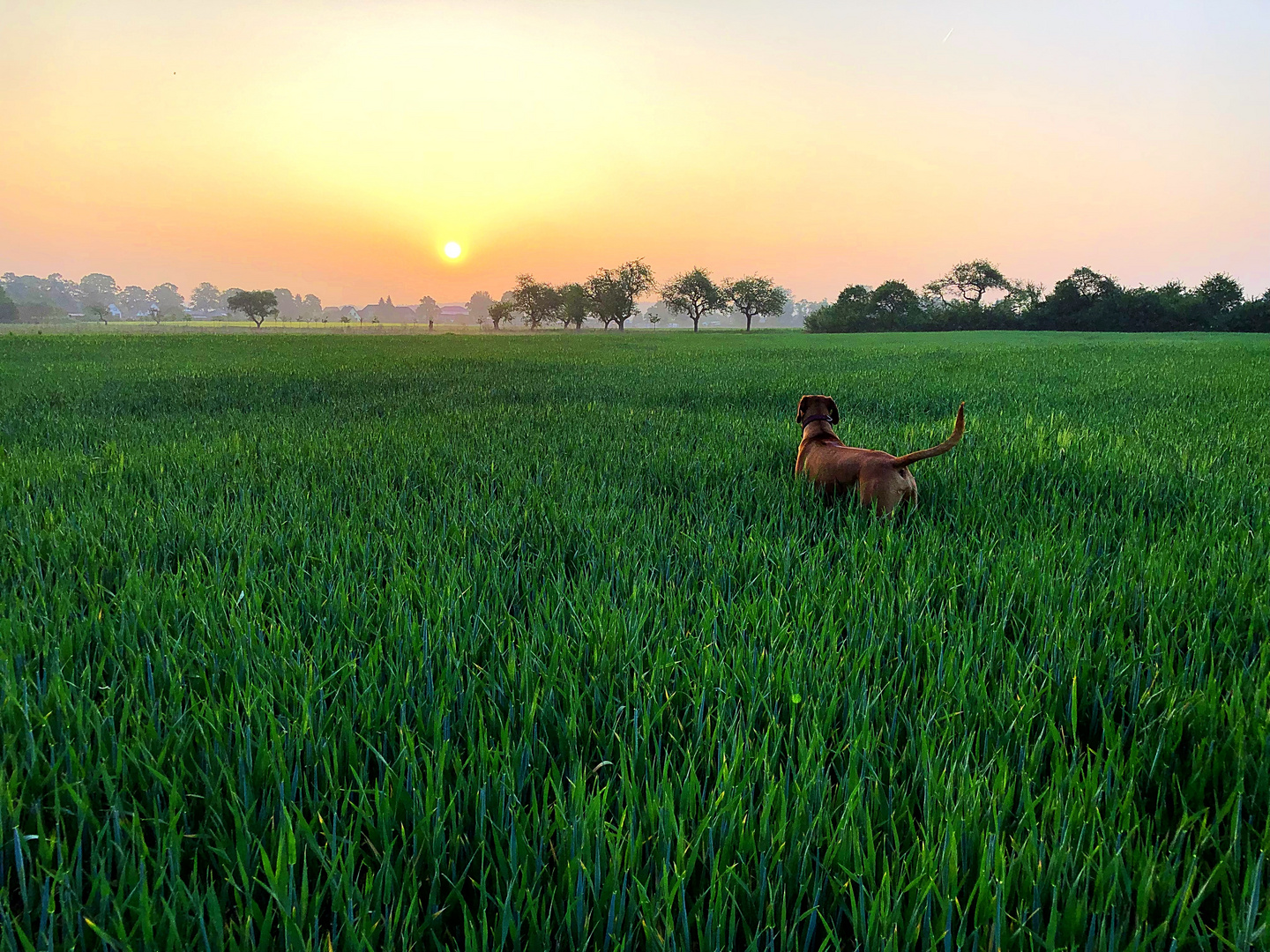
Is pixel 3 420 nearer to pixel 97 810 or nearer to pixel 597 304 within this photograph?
pixel 97 810

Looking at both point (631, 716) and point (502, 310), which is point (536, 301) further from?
point (631, 716)

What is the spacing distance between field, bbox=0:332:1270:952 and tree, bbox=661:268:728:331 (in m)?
93.5

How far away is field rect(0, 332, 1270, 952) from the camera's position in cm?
100

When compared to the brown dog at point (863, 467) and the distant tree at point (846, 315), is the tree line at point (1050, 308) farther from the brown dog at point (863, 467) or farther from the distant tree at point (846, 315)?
the brown dog at point (863, 467)

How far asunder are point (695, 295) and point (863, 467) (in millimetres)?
96322

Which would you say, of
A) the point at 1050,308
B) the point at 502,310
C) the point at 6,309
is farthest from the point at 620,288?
the point at 6,309

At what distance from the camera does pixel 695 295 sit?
312 feet

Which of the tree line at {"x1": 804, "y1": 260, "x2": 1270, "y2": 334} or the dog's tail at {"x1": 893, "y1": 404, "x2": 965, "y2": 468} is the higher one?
the tree line at {"x1": 804, "y1": 260, "x2": 1270, "y2": 334}

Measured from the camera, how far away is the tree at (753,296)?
305ft

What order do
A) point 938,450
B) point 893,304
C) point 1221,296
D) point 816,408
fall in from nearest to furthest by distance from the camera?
point 938,450 < point 816,408 < point 1221,296 < point 893,304

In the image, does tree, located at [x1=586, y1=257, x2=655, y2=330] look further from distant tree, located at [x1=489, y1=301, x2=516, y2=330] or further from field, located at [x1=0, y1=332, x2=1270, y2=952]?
field, located at [x1=0, y1=332, x2=1270, y2=952]

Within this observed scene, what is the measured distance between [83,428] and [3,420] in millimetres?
1484

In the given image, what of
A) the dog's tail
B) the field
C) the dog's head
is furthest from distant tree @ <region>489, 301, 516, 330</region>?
the dog's tail

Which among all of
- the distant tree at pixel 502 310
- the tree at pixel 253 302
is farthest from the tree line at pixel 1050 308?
the tree at pixel 253 302
